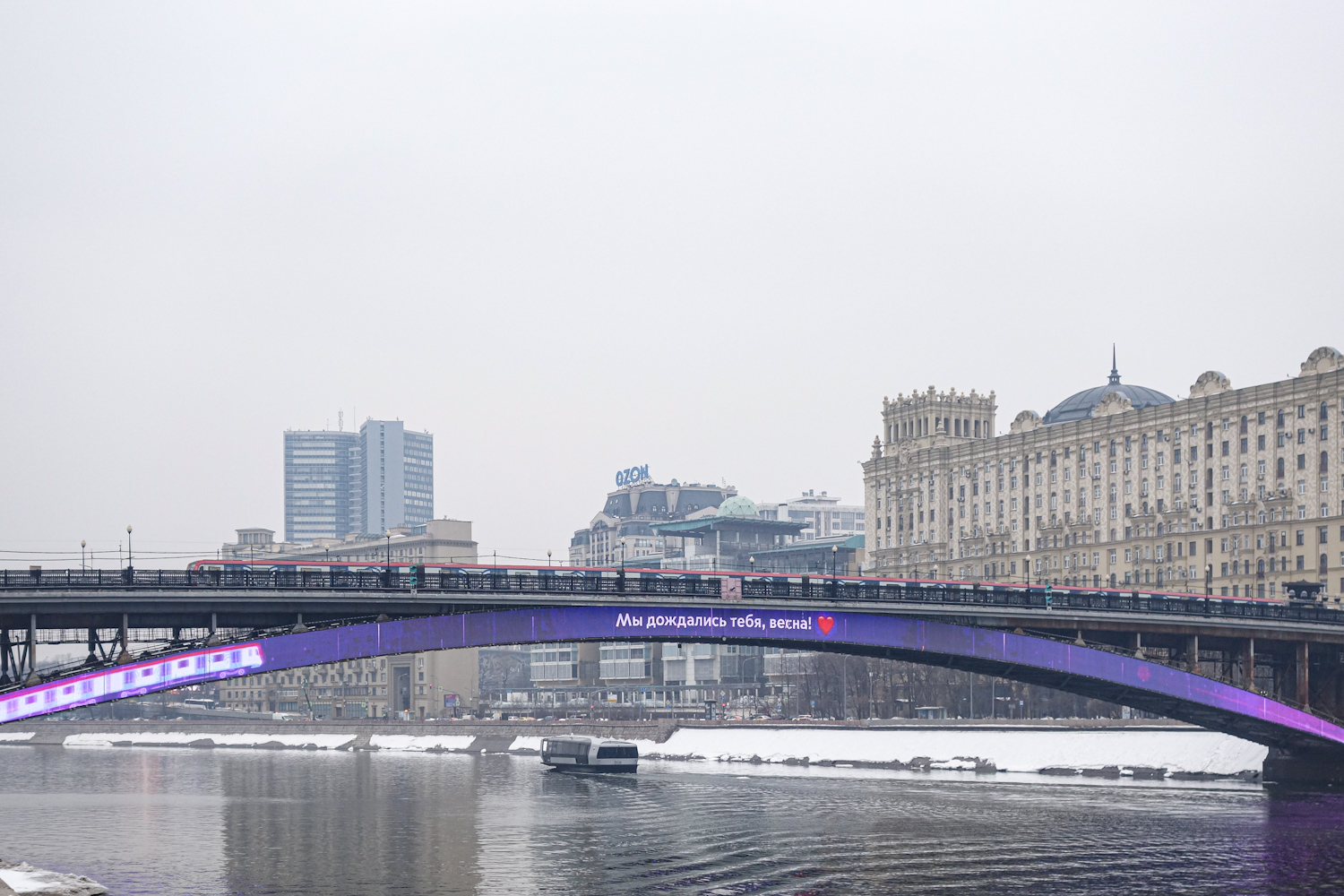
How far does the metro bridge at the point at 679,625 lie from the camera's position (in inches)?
3155

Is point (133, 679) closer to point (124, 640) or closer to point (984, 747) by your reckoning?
point (124, 640)

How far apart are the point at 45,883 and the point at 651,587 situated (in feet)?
151

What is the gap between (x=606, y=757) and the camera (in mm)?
137750

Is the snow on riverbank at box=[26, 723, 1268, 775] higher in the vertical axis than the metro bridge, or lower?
lower

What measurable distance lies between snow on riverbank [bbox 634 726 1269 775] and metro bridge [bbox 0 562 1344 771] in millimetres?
8652

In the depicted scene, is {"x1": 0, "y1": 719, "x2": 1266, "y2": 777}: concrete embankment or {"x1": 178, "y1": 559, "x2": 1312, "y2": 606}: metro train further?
{"x1": 0, "y1": 719, "x2": 1266, "y2": 777}: concrete embankment

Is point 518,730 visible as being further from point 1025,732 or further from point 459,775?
point 1025,732

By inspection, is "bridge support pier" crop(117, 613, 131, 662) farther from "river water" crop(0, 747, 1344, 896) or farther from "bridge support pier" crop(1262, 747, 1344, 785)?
"bridge support pier" crop(1262, 747, 1344, 785)

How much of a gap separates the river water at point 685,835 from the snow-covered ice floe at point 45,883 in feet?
8.02

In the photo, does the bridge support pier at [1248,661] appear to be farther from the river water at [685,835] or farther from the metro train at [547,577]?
the river water at [685,835]

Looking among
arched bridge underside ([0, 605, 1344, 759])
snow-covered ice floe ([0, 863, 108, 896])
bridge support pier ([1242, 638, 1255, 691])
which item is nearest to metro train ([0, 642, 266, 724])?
arched bridge underside ([0, 605, 1344, 759])

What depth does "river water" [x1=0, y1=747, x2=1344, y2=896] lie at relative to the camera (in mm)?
62938

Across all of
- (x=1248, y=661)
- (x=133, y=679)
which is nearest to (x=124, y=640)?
(x=133, y=679)

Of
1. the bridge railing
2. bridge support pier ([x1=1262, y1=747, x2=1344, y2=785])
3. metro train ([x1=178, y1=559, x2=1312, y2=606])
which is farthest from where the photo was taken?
bridge support pier ([x1=1262, y1=747, x2=1344, y2=785])
